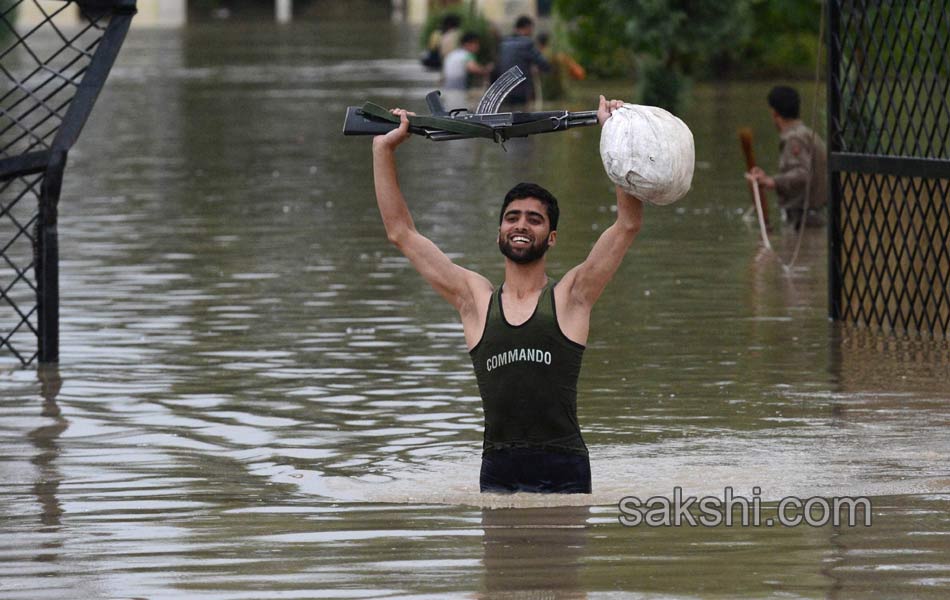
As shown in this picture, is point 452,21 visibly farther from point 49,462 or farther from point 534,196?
point 534,196

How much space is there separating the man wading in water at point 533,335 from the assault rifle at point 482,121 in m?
0.05

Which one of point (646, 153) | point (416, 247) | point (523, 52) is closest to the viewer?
point (646, 153)

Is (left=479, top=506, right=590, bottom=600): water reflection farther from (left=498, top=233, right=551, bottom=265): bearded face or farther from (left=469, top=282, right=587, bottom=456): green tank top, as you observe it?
(left=498, top=233, right=551, bottom=265): bearded face

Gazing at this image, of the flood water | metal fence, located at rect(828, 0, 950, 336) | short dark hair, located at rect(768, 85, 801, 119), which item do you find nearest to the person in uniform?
A: short dark hair, located at rect(768, 85, 801, 119)

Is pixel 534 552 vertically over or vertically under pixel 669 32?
under

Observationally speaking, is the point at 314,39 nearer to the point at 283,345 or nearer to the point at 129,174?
the point at 129,174

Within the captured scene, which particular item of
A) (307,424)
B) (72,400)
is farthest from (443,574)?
(72,400)

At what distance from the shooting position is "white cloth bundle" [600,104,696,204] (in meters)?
7.19

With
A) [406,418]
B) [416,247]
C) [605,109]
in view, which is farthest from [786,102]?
[605,109]

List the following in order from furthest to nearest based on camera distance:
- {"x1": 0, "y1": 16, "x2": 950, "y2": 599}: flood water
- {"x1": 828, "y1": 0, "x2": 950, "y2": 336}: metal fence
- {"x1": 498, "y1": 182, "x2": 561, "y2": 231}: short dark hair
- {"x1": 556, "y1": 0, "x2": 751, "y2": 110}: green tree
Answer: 1. {"x1": 556, "y1": 0, "x2": 751, "y2": 110}: green tree
2. {"x1": 828, "y1": 0, "x2": 950, "y2": 336}: metal fence
3. {"x1": 498, "y1": 182, "x2": 561, "y2": 231}: short dark hair
4. {"x1": 0, "y1": 16, "x2": 950, "y2": 599}: flood water

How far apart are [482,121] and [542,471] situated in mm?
1339

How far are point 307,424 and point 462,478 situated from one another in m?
1.58

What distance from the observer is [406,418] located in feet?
32.7

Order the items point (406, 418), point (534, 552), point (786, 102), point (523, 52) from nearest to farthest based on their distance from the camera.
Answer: point (534, 552), point (406, 418), point (786, 102), point (523, 52)
